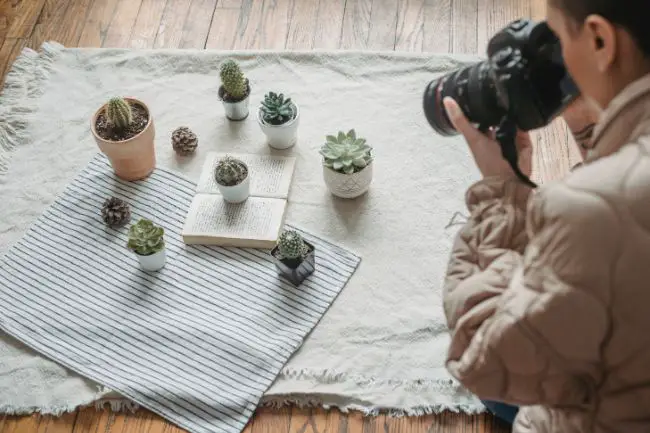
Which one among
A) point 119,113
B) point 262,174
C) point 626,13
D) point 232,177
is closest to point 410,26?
point 262,174

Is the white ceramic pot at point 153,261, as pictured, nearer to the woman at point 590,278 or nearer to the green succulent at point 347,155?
the green succulent at point 347,155

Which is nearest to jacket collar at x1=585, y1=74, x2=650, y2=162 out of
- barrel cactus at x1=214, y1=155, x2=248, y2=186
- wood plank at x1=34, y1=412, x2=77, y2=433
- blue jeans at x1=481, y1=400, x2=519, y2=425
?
blue jeans at x1=481, y1=400, x2=519, y2=425

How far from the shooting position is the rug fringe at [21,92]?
1.96 meters

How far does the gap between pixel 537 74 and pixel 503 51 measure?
6 centimetres

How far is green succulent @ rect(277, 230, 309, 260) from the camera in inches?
62.8

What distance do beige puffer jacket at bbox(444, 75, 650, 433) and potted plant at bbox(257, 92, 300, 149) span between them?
959mm

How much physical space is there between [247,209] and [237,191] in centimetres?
5

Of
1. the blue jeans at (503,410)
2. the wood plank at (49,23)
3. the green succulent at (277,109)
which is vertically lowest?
the blue jeans at (503,410)

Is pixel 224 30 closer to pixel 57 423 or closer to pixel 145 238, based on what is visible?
pixel 145 238

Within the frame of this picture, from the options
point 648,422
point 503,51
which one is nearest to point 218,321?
point 503,51

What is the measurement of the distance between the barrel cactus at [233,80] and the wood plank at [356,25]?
0.37 meters

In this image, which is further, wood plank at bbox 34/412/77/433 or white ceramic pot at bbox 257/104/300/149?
white ceramic pot at bbox 257/104/300/149

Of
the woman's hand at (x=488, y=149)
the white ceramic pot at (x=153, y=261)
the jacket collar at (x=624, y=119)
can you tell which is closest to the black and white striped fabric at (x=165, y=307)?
the white ceramic pot at (x=153, y=261)

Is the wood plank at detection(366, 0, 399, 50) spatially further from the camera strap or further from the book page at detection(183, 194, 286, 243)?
the camera strap
